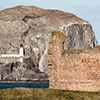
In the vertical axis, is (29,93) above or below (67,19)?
below

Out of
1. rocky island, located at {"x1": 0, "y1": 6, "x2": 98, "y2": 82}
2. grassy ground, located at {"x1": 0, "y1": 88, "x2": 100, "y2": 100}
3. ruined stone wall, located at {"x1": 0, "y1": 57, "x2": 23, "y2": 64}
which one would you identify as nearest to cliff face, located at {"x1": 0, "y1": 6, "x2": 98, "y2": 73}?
rocky island, located at {"x1": 0, "y1": 6, "x2": 98, "y2": 82}

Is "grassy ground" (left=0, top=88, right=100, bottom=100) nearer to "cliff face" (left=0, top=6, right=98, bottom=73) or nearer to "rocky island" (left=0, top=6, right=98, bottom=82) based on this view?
"rocky island" (left=0, top=6, right=98, bottom=82)

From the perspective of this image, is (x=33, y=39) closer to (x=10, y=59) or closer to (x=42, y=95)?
(x=10, y=59)

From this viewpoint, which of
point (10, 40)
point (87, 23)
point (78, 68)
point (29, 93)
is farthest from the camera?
point (87, 23)

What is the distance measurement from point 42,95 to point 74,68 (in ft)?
15.8

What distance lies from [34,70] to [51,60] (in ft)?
426

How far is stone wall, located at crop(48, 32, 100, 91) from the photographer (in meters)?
27.2

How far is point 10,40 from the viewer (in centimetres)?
17950

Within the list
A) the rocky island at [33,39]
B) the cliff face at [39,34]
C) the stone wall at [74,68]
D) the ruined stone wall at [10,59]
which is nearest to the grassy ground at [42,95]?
the stone wall at [74,68]

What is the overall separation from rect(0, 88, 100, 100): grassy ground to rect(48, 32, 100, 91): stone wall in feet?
8.43

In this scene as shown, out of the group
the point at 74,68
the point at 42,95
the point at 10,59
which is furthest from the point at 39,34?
the point at 42,95

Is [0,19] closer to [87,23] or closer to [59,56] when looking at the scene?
[87,23]

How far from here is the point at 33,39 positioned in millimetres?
178875

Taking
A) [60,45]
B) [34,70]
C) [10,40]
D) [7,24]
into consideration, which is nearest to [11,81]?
[34,70]
